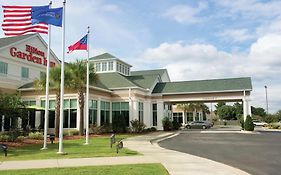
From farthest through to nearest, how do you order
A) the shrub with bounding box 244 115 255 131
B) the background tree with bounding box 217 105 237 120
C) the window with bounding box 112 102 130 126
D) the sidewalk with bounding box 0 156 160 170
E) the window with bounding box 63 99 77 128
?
1. the background tree with bounding box 217 105 237 120
2. the window with bounding box 112 102 130 126
3. the shrub with bounding box 244 115 255 131
4. the window with bounding box 63 99 77 128
5. the sidewalk with bounding box 0 156 160 170

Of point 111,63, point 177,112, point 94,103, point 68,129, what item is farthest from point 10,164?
point 177,112

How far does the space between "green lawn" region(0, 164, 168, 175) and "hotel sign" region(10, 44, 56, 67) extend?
1079 inches

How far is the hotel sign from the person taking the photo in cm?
3550

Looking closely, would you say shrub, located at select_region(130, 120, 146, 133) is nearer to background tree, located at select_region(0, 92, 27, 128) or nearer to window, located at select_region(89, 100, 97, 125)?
window, located at select_region(89, 100, 97, 125)

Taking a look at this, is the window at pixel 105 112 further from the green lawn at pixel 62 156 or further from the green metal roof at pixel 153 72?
the green metal roof at pixel 153 72

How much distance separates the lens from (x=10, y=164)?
12227 mm

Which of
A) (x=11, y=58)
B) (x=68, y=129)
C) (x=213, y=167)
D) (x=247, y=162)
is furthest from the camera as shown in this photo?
(x=11, y=58)

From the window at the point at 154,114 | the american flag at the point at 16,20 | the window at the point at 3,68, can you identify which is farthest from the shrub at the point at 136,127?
the american flag at the point at 16,20

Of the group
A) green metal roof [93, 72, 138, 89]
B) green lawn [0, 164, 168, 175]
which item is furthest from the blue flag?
green metal roof [93, 72, 138, 89]

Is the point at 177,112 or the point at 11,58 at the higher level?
the point at 11,58

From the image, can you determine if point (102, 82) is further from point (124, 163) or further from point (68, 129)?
point (124, 163)

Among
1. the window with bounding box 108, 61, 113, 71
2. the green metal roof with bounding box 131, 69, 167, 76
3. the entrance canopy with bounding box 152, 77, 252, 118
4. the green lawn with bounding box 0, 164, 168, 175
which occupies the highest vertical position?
the green metal roof with bounding box 131, 69, 167, 76

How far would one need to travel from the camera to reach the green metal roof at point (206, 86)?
41.0 meters

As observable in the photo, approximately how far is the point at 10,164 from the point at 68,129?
20360 mm
